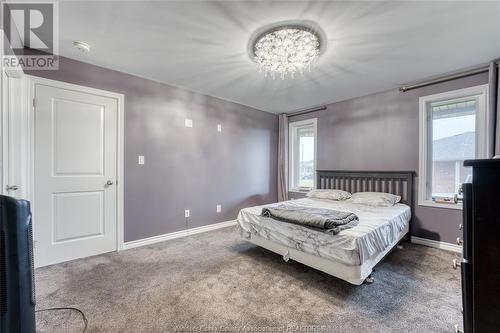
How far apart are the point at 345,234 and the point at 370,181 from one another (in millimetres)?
2199

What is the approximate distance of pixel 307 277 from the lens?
2.16m

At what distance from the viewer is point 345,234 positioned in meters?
1.84

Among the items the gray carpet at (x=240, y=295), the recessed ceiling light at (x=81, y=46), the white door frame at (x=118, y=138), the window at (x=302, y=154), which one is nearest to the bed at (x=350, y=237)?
the gray carpet at (x=240, y=295)

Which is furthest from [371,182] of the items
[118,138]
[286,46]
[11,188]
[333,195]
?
[11,188]

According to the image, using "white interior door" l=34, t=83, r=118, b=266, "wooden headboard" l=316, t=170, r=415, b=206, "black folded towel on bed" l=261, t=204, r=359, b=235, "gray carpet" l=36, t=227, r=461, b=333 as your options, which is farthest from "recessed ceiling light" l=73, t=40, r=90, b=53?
"wooden headboard" l=316, t=170, r=415, b=206

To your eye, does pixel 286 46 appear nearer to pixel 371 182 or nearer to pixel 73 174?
pixel 371 182

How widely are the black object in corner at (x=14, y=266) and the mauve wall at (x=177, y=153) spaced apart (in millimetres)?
1999

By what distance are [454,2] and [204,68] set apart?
245 cm

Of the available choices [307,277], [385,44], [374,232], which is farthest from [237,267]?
[385,44]

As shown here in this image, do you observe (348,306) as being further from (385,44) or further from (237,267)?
(385,44)

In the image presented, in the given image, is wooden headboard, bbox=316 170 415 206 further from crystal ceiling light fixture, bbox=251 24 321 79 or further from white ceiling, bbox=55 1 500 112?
crystal ceiling light fixture, bbox=251 24 321 79

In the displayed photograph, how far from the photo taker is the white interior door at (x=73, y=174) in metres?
2.35

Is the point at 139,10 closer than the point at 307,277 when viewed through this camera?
Yes

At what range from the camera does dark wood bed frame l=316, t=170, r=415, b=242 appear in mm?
3195
